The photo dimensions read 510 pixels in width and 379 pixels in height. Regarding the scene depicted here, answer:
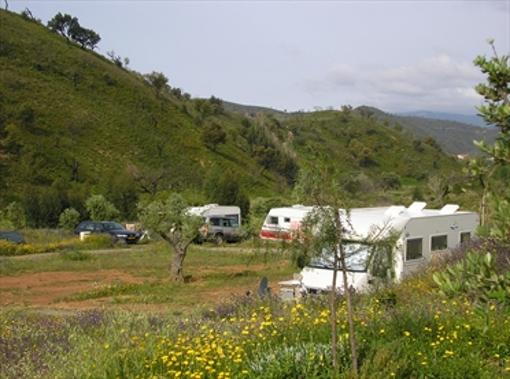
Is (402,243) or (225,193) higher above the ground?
(225,193)

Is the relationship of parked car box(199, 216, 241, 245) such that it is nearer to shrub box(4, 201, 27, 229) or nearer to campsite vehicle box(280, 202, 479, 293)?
shrub box(4, 201, 27, 229)

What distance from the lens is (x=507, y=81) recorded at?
306cm

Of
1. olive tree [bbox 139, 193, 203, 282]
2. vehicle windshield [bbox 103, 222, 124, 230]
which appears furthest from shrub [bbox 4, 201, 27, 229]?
olive tree [bbox 139, 193, 203, 282]

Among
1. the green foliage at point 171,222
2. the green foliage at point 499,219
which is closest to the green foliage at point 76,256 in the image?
the green foliage at point 171,222

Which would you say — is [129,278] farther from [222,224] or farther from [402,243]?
[222,224]

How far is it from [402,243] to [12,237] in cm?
2271

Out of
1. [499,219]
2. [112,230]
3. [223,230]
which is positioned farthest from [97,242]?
[499,219]

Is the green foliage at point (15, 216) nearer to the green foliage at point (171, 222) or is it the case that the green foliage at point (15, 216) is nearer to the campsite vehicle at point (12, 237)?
the campsite vehicle at point (12, 237)

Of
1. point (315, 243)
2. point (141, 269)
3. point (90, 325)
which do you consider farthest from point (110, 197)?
point (315, 243)

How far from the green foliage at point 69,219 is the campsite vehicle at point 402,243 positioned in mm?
25546

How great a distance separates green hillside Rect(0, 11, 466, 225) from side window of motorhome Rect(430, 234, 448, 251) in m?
24.1

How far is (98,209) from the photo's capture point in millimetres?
41750

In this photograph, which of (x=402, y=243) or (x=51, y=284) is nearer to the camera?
(x=402, y=243)

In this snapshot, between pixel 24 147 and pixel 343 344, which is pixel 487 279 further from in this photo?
pixel 24 147
